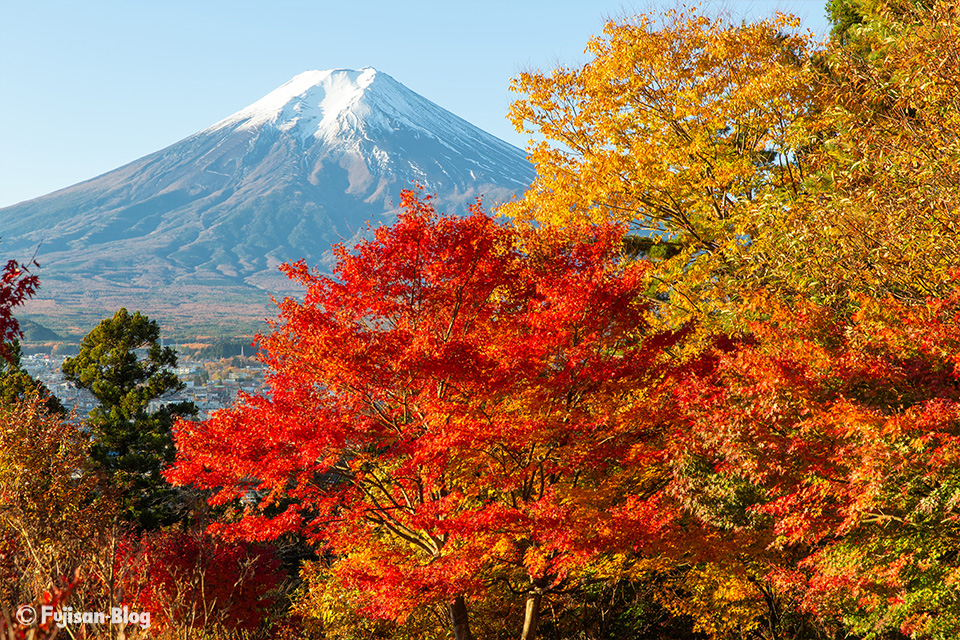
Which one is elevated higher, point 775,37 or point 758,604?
point 775,37

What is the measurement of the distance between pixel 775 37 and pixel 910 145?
18.6 feet

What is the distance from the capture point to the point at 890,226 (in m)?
8.38

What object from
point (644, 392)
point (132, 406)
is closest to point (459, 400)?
point (644, 392)

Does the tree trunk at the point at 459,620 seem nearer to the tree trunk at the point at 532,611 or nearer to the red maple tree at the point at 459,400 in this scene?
the tree trunk at the point at 532,611

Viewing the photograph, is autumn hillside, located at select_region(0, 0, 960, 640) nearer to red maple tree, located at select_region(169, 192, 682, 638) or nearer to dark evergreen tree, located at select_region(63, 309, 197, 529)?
red maple tree, located at select_region(169, 192, 682, 638)

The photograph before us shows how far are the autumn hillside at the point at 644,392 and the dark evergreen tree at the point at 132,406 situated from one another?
1104cm

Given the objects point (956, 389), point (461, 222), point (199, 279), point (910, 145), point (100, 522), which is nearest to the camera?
point (956, 389)

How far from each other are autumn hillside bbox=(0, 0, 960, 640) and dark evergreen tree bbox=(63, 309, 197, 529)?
1104 centimetres

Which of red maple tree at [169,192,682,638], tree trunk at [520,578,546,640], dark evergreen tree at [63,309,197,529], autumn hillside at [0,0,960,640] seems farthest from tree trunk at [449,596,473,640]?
dark evergreen tree at [63,309,197,529]

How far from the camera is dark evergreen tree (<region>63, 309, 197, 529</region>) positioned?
24.8 m

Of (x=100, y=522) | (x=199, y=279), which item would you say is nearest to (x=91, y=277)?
(x=199, y=279)

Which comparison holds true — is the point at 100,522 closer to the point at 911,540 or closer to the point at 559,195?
the point at 559,195

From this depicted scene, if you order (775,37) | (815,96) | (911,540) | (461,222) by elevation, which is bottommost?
(911,540)

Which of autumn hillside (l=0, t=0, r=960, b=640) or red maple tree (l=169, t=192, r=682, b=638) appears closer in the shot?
autumn hillside (l=0, t=0, r=960, b=640)
